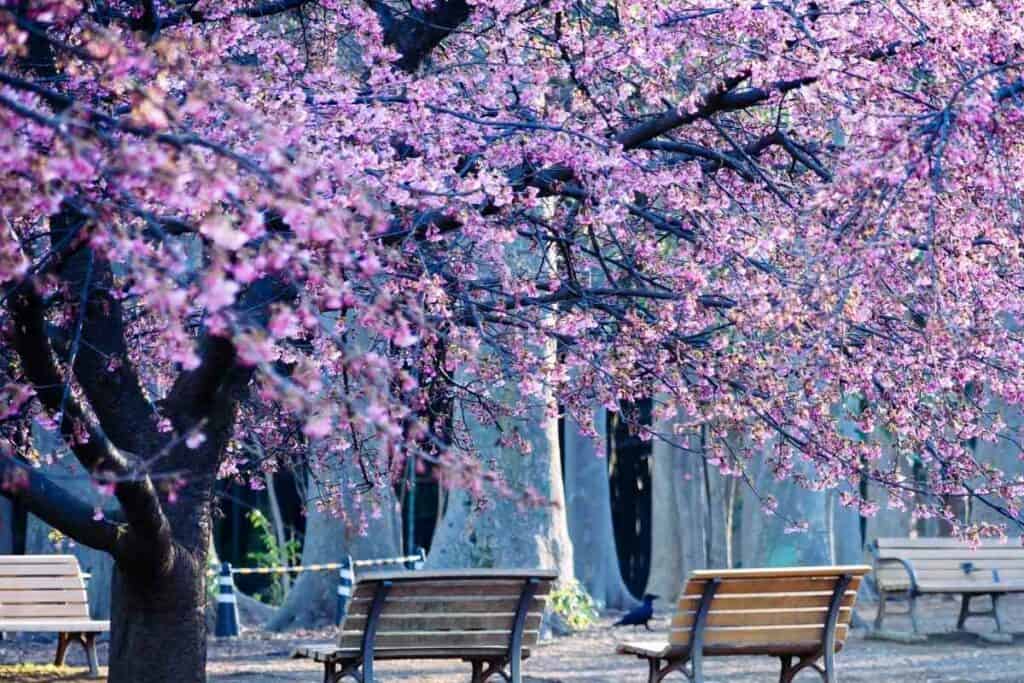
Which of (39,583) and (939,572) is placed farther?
(939,572)

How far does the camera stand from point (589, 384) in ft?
30.2

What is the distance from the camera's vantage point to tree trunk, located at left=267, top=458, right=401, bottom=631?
16703 mm

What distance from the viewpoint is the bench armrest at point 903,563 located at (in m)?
14.6

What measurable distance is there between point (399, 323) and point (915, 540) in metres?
11.2

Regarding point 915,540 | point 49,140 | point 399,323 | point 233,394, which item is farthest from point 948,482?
point 915,540

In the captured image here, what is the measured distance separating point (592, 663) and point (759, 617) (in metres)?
3.75

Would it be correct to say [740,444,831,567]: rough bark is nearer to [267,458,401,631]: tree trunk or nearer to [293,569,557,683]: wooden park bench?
[267,458,401,631]: tree trunk

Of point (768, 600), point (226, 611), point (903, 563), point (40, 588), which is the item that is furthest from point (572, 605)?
point (768, 600)

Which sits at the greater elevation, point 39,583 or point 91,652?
point 39,583

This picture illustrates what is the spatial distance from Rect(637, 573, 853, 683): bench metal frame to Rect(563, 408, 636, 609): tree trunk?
10742 mm

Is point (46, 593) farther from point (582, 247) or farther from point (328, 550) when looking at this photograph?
point (328, 550)

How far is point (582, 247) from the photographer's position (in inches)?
326

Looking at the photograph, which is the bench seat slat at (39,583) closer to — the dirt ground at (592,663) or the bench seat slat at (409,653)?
the dirt ground at (592,663)

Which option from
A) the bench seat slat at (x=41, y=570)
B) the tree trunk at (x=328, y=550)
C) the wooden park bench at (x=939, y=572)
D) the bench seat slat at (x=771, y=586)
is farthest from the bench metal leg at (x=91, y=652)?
the wooden park bench at (x=939, y=572)
